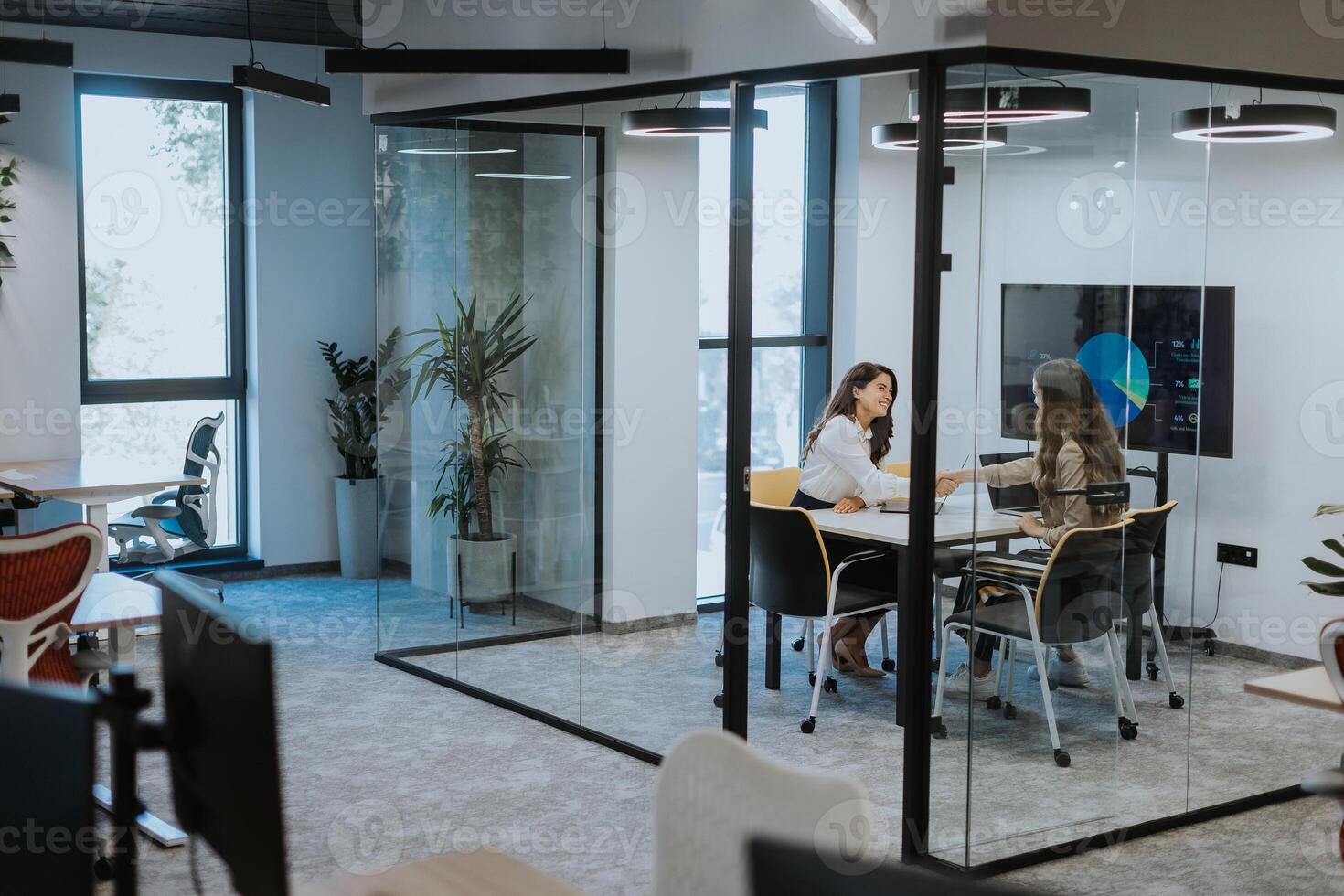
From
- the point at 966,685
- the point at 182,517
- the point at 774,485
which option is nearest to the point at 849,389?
the point at 774,485

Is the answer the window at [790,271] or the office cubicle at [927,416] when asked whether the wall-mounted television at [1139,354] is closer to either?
the office cubicle at [927,416]

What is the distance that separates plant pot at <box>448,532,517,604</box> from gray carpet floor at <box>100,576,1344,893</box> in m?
0.26

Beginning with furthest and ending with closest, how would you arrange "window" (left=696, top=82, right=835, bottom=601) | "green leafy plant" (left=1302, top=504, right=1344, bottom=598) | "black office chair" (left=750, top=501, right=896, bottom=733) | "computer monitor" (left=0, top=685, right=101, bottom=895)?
"window" (left=696, top=82, right=835, bottom=601) < "black office chair" (left=750, top=501, right=896, bottom=733) < "green leafy plant" (left=1302, top=504, right=1344, bottom=598) < "computer monitor" (left=0, top=685, right=101, bottom=895)

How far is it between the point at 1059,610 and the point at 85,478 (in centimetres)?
450

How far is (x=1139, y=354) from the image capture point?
13.6 feet

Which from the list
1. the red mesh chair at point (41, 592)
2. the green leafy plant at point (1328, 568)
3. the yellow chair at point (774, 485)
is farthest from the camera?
the yellow chair at point (774, 485)

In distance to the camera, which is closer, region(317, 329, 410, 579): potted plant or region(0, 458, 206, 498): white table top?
region(0, 458, 206, 498): white table top

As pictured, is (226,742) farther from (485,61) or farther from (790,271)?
(790,271)

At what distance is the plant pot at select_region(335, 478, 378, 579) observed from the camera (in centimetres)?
817

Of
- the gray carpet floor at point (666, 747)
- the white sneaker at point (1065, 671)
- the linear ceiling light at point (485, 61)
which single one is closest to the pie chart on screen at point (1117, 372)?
the white sneaker at point (1065, 671)

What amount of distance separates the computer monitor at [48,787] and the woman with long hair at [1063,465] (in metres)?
2.94
